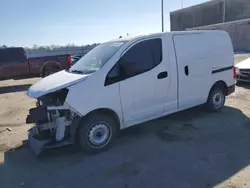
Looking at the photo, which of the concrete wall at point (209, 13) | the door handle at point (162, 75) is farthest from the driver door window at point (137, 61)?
the concrete wall at point (209, 13)

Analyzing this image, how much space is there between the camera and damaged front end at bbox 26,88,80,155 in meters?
4.27

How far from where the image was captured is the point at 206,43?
588 cm

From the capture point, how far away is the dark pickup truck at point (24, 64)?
506 inches

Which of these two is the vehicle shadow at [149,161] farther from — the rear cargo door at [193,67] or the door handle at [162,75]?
the door handle at [162,75]

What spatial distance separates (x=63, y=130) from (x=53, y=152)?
0.60 metres

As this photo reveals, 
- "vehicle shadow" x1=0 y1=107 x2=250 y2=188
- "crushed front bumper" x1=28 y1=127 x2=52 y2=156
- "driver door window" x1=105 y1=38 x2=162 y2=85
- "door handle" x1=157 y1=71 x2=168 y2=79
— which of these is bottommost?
"vehicle shadow" x1=0 y1=107 x2=250 y2=188

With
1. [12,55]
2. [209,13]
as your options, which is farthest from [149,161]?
[209,13]

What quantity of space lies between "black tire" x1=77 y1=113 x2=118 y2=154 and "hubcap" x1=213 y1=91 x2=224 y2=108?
118 inches

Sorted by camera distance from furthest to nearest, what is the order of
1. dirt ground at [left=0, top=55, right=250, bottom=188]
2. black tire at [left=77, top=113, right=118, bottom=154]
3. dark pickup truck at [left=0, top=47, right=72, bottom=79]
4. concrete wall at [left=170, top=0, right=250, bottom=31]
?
1. concrete wall at [left=170, top=0, right=250, bottom=31]
2. dark pickup truck at [left=0, top=47, right=72, bottom=79]
3. black tire at [left=77, top=113, right=118, bottom=154]
4. dirt ground at [left=0, top=55, right=250, bottom=188]

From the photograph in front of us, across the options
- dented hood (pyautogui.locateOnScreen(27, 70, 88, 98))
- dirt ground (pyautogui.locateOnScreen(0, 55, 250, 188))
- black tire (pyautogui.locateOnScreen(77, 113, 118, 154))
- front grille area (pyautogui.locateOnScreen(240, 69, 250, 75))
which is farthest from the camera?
front grille area (pyautogui.locateOnScreen(240, 69, 250, 75))

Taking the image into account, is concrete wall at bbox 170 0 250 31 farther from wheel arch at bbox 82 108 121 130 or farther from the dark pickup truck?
wheel arch at bbox 82 108 121 130

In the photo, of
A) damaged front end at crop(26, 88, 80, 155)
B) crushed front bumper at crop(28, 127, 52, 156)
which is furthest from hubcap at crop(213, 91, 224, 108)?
crushed front bumper at crop(28, 127, 52, 156)

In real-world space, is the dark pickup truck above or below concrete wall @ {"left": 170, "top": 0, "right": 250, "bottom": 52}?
below

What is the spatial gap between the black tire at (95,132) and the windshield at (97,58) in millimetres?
862
